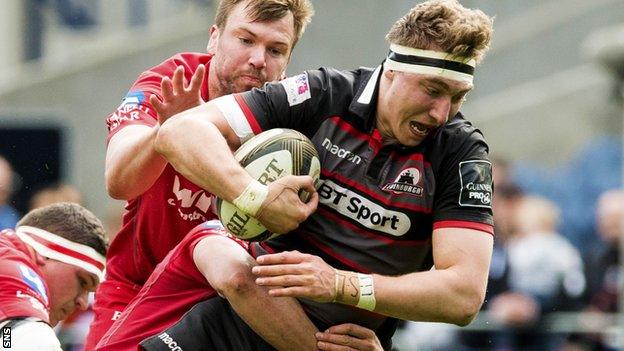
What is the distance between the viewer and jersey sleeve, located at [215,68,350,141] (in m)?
6.39

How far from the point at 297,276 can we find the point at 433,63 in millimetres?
1094

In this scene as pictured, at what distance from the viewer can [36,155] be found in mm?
15773

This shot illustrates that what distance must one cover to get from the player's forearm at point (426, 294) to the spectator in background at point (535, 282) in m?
5.71

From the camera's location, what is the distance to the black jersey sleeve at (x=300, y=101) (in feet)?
21.1

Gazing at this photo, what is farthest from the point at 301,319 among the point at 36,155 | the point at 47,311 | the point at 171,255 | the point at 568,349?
the point at 36,155

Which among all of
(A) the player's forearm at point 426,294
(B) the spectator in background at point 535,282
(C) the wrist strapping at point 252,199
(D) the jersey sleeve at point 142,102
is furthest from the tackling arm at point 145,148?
(B) the spectator in background at point 535,282

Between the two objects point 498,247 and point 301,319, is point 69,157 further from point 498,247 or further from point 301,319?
point 301,319

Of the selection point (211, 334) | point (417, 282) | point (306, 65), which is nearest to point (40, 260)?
point (211, 334)

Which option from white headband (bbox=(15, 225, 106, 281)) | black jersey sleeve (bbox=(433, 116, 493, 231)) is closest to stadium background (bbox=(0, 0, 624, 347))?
white headband (bbox=(15, 225, 106, 281))

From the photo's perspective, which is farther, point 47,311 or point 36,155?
point 36,155

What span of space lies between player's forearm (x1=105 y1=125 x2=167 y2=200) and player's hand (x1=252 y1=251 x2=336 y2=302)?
0.88m

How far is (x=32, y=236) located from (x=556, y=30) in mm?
10406

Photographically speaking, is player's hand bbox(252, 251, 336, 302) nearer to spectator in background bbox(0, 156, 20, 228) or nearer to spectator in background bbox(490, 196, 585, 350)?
spectator in background bbox(0, 156, 20, 228)

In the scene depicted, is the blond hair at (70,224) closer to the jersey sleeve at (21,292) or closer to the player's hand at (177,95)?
the jersey sleeve at (21,292)
